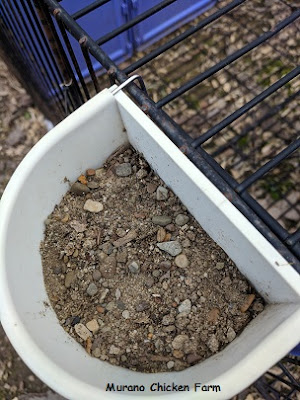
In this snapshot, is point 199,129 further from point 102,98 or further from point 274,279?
point 274,279

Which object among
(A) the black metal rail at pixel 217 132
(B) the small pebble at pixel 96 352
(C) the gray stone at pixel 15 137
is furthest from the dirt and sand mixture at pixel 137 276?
(C) the gray stone at pixel 15 137

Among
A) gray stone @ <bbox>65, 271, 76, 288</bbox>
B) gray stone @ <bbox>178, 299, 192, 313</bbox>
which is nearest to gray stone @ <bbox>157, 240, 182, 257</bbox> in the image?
gray stone @ <bbox>178, 299, 192, 313</bbox>

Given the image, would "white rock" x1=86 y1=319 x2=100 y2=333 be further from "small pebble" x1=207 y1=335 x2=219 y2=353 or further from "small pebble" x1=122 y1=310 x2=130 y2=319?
"small pebble" x1=207 y1=335 x2=219 y2=353

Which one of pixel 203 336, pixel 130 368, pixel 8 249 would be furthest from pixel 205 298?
pixel 8 249

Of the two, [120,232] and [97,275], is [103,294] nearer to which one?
[97,275]

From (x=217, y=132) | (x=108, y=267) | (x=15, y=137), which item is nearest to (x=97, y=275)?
(x=108, y=267)

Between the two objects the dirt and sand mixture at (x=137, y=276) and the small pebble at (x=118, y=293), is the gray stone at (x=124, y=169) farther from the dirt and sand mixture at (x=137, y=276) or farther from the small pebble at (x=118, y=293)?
the small pebble at (x=118, y=293)
